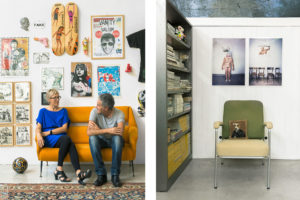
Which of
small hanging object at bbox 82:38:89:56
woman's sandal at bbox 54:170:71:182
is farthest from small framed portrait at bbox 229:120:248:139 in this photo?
small hanging object at bbox 82:38:89:56

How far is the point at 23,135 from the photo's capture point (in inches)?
205

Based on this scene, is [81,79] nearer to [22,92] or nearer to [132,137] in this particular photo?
[22,92]

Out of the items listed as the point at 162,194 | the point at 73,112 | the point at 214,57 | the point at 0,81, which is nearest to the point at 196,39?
the point at 214,57

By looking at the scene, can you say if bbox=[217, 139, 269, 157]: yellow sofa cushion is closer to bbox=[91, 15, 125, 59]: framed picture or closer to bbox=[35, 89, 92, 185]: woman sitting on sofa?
bbox=[35, 89, 92, 185]: woman sitting on sofa

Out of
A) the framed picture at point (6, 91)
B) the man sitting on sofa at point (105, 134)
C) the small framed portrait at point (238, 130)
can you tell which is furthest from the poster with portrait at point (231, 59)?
the framed picture at point (6, 91)

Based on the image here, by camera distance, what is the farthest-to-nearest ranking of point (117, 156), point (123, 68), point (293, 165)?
point (123, 68), point (293, 165), point (117, 156)

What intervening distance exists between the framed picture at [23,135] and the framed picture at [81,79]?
89 centimetres

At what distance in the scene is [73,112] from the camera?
4953 mm

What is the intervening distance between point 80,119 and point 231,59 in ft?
7.82

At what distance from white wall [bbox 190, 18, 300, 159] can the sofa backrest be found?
3.42 ft

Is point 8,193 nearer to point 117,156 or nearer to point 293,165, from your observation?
point 117,156

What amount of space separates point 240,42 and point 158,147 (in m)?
2.46

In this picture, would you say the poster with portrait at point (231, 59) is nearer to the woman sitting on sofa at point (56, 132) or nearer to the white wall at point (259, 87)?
the white wall at point (259, 87)

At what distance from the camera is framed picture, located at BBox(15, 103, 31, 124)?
5160 mm
